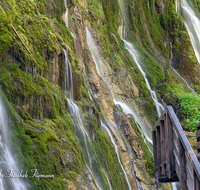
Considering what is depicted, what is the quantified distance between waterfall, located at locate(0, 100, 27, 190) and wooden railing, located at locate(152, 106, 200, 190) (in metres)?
3.10

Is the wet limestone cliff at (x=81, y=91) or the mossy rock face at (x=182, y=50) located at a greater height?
the mossy rock face at (x=182, y=50)

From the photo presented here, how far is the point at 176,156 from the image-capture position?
4816 millimetres

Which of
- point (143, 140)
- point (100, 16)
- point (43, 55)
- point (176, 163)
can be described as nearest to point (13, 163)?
point (176, 163)

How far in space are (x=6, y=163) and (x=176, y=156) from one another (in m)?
3.41

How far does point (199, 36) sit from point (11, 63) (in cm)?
2618

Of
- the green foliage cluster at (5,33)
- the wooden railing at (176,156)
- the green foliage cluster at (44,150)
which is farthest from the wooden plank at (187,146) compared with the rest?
the green foliage cluster at (5,33)

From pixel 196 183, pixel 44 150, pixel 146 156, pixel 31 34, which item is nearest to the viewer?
pixel 196 183

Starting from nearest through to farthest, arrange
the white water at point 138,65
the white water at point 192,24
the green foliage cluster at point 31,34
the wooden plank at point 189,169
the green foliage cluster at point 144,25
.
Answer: the wooden plank at point 189,169, the green foliage cluster at point 31,34, the white water at point 138,65, the green foliage cluster at point 144,25, the white water at point 192,24

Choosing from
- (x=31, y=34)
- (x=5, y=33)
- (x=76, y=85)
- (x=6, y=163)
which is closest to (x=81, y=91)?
(x=76, y=85)

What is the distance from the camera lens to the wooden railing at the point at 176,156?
3916 millimetres

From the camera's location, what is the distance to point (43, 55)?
9.08 metres

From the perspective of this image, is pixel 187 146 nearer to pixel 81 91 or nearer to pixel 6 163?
pixel 6 163

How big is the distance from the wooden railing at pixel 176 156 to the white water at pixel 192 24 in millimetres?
22952

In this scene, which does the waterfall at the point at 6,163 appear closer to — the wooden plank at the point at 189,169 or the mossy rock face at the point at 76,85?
the wooden plank at the point at 189,169
